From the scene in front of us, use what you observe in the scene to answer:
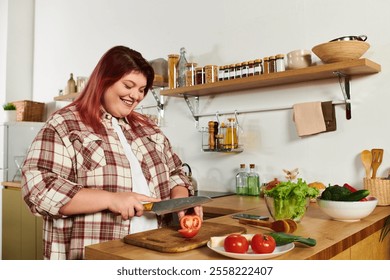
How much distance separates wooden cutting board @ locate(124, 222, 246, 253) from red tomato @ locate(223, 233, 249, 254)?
0.11 m

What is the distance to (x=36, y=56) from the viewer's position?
4.41m

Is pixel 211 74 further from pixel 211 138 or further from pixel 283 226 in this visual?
pixel 283 226

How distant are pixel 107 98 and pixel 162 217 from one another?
48 cm

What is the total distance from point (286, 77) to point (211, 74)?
1.72 ft

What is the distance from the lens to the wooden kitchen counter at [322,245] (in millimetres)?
1009

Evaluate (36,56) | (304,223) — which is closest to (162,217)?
(304,223)

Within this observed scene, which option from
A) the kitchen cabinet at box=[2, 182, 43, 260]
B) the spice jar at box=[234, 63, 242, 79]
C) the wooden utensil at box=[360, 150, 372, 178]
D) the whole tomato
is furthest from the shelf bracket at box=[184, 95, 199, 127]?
the whole tomato

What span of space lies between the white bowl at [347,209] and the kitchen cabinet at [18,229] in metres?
2.27

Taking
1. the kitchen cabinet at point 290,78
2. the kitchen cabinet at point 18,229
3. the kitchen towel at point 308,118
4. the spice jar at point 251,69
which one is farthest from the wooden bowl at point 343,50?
the kitchen cabinet at point 18,229

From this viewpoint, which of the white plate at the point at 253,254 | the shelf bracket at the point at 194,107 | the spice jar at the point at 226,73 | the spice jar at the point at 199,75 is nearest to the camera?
the white plate at the point at 253,254

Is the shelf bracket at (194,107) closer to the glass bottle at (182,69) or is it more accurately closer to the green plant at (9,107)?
the glass bottle at (182,69)

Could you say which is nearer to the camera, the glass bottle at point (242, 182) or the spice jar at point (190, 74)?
the glass bottle at point (242, 182)

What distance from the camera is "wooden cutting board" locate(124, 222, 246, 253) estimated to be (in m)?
1.03

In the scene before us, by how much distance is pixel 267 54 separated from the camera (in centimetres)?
241
